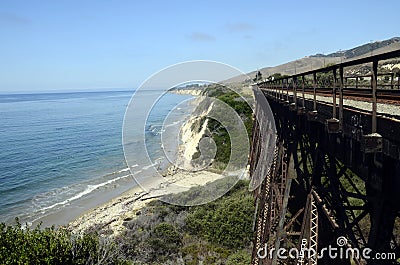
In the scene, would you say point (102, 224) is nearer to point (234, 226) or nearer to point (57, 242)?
point (234, 226)

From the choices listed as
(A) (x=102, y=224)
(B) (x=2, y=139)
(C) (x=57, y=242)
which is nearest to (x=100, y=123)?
(B) (x=2, y=139)

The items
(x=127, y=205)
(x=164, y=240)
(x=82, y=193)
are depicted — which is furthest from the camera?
(x=82, y=193)

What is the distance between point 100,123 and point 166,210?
5699cm

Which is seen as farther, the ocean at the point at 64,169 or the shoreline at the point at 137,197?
the ocean at the point at 64,169

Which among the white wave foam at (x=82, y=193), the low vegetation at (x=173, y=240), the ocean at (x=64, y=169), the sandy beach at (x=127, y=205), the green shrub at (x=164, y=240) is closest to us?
the low vegetation at (x=173, y=240)

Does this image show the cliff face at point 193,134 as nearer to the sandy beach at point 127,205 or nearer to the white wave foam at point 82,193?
the sandy beach at point 127,205

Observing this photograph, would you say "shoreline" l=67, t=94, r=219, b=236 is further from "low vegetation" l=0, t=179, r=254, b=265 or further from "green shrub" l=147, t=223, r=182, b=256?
"green shrub" l=147, t=223, r=182, b=256

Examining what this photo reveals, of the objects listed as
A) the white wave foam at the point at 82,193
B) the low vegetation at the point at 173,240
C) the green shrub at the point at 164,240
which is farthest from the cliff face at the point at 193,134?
the green shrub at the point at 164,240

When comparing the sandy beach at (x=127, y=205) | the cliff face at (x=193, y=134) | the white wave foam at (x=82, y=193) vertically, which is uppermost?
the cliff face at (x=193, y=134)

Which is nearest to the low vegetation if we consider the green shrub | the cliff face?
the green shrub

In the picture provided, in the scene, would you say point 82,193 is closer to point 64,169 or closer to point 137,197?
point 137,197

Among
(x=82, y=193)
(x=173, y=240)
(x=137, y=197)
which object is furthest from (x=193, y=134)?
Answer: (x=173, y=240)

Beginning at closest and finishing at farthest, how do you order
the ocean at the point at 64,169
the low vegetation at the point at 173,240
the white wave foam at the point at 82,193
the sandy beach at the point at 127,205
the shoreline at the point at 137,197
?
the low vegetation at the point at 173,240 < the sandy beach at the point at 127,205 < the shoreline at the point at 137,197 < the ocean at the point at 64,169 < the white wave foam at the point at 82,193

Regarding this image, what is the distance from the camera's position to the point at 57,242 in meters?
9.09
